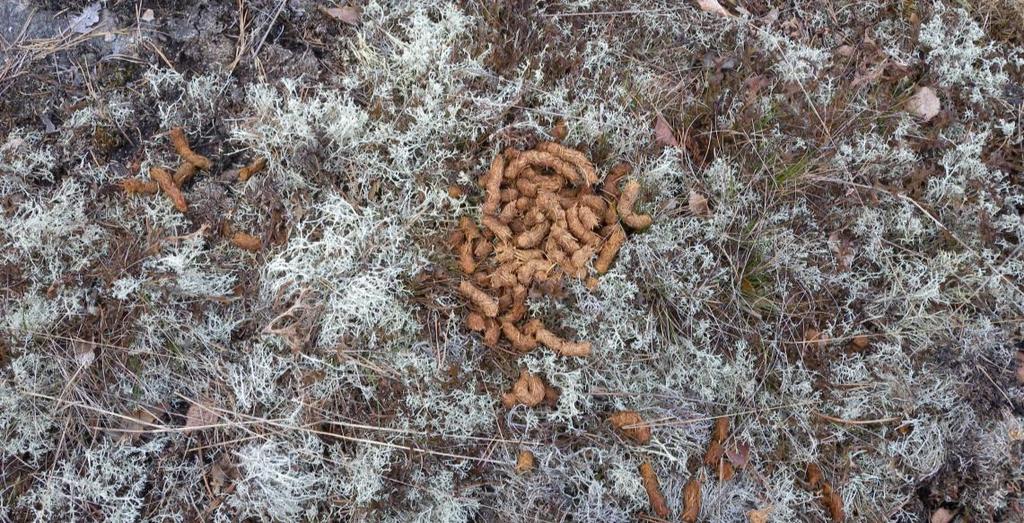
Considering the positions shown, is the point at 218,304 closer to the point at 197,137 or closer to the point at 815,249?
the point at 197,137

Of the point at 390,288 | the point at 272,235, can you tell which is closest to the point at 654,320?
the point at 390,288

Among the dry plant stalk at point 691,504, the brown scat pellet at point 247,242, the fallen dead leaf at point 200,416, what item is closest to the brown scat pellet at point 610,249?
the dry plant stalk at point 691,504

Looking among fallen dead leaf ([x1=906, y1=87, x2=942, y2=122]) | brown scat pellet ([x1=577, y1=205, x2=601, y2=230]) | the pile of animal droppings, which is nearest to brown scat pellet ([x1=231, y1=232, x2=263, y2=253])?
the pile of animal droppings

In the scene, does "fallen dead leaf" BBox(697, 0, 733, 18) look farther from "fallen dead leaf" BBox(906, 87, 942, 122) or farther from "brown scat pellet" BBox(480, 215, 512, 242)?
"brown scat pellet" BBox(480, 215, 512, 242)

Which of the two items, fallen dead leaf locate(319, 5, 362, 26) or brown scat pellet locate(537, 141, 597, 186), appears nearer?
brown scat pellet locate(537, 141, 597, 186)

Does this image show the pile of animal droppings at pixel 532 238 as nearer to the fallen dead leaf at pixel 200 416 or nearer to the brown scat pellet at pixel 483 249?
the brown scat pellet at pixel 483 249

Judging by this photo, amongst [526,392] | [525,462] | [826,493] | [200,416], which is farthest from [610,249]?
[200,416]
